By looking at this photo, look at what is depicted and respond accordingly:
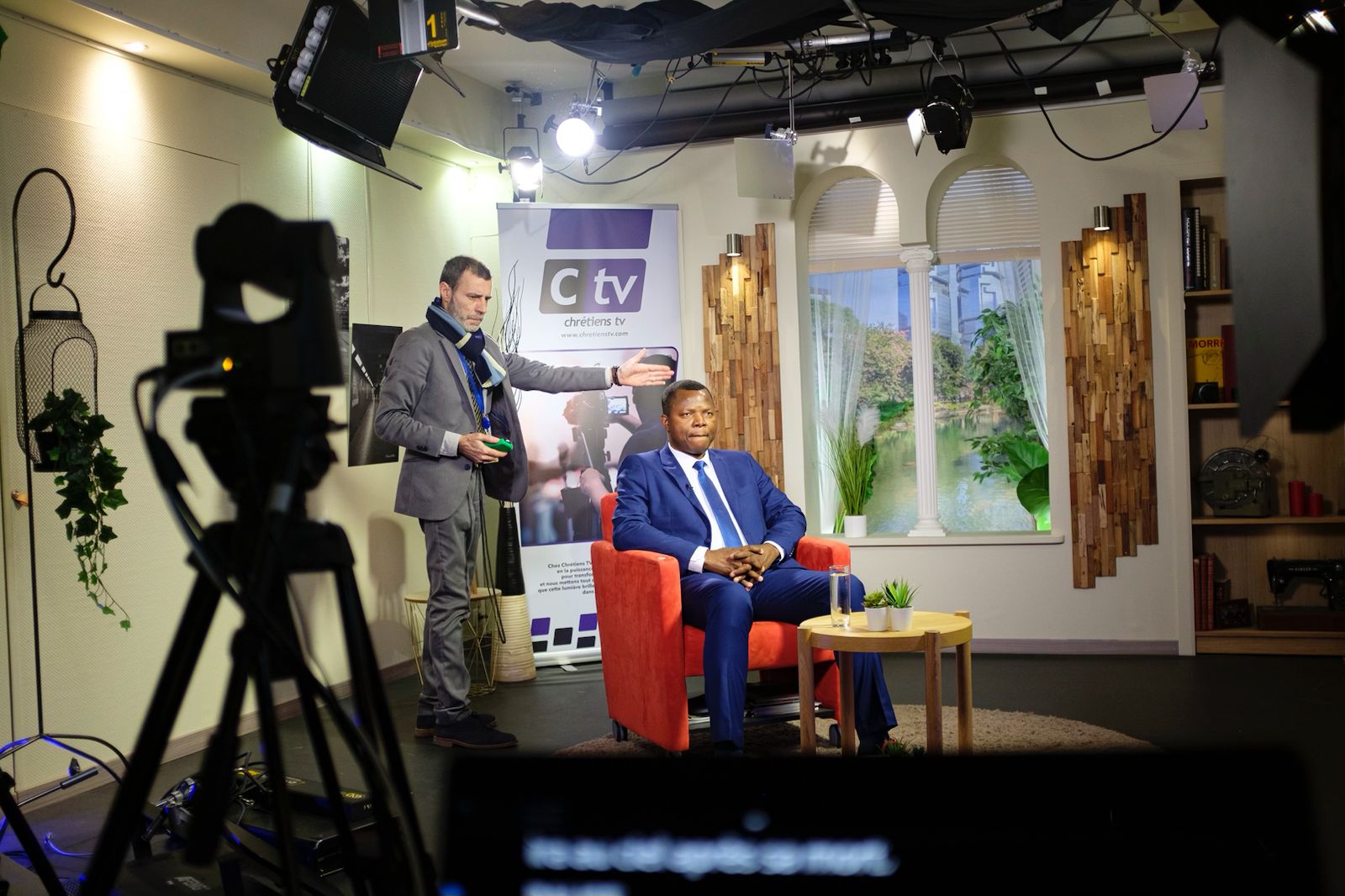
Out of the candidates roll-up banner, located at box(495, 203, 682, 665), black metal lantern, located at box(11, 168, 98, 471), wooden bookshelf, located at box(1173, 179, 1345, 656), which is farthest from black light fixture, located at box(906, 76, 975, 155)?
black metal lantern, located at box(11, 168, 98, 471)

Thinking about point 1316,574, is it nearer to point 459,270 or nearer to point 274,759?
point 459,270

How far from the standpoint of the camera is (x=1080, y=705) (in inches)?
178

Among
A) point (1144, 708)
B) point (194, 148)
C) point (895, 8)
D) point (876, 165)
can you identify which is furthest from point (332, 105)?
point (1144, 708)

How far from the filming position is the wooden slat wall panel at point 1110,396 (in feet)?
18.3

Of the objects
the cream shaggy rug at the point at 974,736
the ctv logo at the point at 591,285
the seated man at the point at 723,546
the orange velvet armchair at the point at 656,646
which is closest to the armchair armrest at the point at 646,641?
the orange velvet armchair at the point at 656,646

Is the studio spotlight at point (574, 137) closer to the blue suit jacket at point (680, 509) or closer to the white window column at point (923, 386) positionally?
the white window column at point (923, 386)

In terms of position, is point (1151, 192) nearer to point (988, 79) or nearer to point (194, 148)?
point (988, 79)

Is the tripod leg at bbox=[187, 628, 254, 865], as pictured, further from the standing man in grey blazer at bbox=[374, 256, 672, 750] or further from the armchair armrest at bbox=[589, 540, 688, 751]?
the standing man in grey blazer at bbox=[374, 256, 672, 750]

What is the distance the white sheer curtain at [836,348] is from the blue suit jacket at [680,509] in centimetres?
226

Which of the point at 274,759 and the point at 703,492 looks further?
A: the point at 703,492

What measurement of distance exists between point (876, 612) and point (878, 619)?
0.07 ft

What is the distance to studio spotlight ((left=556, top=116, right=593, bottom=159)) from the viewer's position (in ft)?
18.3

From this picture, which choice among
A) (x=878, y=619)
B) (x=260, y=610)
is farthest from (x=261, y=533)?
(x=878, y=619)

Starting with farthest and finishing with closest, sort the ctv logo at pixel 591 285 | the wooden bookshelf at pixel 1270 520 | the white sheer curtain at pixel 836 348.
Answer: the white sheer curtain at pixel 836 348
the ctv logo at pixel 591 285
the wooden bookshelf at pixel 1270 520
